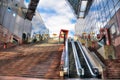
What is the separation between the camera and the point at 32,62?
48.4 ft

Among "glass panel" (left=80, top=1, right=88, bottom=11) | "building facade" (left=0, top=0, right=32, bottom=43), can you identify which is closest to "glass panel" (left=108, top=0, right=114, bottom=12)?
"building facade" (left=0, top=0, right=32, bottom=43)

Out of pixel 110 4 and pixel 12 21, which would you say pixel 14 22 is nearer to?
pixel 12 21

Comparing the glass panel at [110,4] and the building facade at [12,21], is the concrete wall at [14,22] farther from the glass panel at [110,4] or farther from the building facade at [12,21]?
the glass panel at [110,4]

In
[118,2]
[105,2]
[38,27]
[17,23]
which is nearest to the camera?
[118,2]

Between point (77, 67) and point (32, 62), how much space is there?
13.0ft

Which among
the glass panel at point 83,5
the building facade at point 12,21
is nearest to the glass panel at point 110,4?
the building facade at point 12,21

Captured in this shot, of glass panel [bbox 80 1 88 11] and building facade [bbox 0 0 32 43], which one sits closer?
building facade [bbox 0 0 32 43]

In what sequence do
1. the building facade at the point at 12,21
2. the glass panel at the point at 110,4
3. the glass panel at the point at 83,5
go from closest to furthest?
the glass panel at the point at 110,4
the building facade at the point at 12,21
the glass panel at the point at 83,5

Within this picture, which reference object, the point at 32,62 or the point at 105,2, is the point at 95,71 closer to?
the point at 32,62

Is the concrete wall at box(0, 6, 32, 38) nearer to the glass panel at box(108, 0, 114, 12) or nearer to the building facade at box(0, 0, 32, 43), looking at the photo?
the building facade at box(0, 0, 32, 43)

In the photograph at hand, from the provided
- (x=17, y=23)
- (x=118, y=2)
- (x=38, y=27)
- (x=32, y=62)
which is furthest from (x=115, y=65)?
(x=38, y=27)

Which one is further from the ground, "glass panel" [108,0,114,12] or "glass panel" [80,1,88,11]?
"glass panel" [80,1,88,11]

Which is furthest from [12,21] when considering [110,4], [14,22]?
[110,4]

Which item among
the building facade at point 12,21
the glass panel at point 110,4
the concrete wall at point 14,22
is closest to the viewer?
the glass panel at point 110,4
